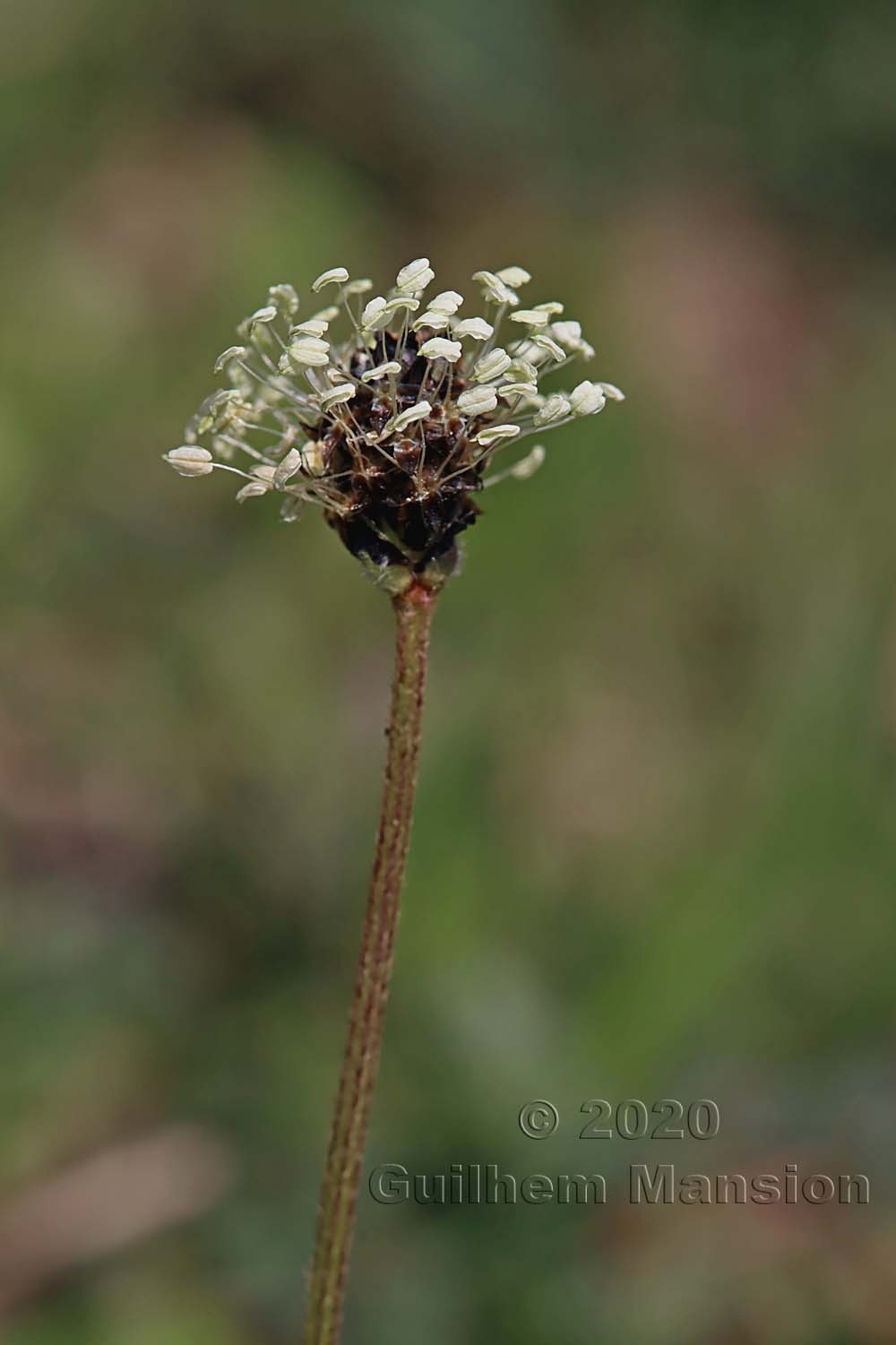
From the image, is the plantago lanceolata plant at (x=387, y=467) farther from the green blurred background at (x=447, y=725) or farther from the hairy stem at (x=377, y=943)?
the green blurred background at (x=447, y=725)

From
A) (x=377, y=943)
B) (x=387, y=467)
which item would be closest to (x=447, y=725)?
(x=387, y=467)

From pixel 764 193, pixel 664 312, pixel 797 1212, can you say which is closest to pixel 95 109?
pixel 664 312

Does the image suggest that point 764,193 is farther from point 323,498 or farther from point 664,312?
point 323,498

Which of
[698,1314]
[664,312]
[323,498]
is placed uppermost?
[664,312]

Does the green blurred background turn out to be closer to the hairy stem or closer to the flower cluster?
the hairy stem

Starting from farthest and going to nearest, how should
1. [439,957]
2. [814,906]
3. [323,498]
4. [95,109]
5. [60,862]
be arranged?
[95,109] → [60,862] → [814,906] → [439,957] → [323,498]

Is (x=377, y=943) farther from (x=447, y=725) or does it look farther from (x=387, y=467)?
(x=447, y=725)

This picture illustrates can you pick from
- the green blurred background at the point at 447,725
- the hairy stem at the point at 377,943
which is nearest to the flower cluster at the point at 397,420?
the hairy stem at the point at 377,943
